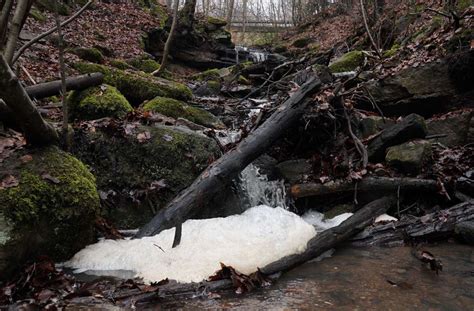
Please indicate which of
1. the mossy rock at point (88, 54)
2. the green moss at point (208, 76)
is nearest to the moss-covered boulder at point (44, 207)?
the mossy rock at point (88, 54)

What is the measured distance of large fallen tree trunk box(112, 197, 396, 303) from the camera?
124 inches

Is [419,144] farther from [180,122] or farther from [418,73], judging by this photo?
[180,122]

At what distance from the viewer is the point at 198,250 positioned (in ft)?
13.2

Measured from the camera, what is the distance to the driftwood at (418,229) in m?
4.58

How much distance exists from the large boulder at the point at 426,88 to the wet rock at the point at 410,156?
1.68m

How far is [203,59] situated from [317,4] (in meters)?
13.1

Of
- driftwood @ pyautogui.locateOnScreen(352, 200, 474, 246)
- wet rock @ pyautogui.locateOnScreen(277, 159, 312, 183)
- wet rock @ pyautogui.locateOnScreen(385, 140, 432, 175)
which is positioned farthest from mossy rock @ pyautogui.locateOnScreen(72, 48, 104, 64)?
driftwood @ pyautogui.locateOnScreen(352, 200, 474, 246)

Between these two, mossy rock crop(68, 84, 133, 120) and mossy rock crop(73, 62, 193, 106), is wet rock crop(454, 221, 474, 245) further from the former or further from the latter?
mossy rock crop(73, 62, 193, 106)

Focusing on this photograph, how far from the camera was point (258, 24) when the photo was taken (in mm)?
36719

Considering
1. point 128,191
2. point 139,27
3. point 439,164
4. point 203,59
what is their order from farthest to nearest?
point 203,59, point 139,27, point 439,164, point 128,191

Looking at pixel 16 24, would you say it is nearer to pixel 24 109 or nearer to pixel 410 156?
pixel 24 109

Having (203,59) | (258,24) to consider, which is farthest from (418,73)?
(258,24)

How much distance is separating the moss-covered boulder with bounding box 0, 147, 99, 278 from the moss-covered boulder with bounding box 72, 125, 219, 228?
90cm

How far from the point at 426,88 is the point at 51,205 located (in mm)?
7036
